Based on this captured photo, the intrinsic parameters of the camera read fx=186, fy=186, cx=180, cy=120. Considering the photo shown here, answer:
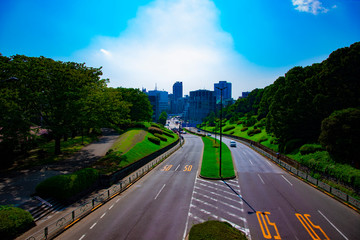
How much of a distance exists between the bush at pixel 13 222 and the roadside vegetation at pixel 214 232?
37.7ft

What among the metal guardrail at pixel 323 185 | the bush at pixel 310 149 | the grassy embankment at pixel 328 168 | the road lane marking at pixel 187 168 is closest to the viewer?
the metal guardrail at pixel 323 185

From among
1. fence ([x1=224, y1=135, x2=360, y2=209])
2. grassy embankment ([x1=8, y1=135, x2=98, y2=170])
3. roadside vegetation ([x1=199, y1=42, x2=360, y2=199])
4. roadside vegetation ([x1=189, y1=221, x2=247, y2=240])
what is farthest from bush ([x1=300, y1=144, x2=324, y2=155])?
grassy embankment ([x1=8, y1=135, x2=98, y2=170])

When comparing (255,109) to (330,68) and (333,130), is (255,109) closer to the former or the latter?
(330,68)

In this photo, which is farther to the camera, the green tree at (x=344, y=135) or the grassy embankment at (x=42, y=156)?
the grassy embankment at (x=42, y=156)

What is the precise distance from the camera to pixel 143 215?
49.8ft

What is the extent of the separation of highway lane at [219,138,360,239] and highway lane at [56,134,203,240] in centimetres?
582

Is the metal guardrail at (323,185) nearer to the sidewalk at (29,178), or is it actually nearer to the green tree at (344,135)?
the green tree at (344,135)

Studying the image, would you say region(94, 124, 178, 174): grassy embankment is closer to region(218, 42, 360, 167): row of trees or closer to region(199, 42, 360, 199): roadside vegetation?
region(199, 42, 360, 199): roadside vegetation

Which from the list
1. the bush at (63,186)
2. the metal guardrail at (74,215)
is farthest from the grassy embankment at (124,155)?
the bush at (63,186)

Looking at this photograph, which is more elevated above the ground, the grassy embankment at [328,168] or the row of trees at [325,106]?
the row of trees at [325,106]

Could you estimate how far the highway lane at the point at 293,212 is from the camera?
12.8 meters

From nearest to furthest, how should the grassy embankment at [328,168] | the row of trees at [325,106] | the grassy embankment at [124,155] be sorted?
the grassy embankment at [328,168] → the row of trees at [325,106] → the grassy embankment at [124,155]

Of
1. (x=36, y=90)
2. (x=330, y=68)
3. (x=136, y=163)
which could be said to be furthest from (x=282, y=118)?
(x=36, y=90)

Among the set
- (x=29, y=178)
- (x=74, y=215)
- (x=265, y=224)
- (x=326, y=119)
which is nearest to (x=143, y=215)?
(x=74, y=215)
